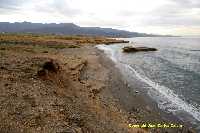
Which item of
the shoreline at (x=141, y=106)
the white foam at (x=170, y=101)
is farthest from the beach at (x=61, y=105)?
the white foam at (x=170, y=101)

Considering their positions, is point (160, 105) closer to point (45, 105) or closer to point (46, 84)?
point (46, 84)

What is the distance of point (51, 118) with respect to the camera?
56.1 ft

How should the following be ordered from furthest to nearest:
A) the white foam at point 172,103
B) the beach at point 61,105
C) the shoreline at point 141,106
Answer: the white foam at point 172,103, the shoreline at point 141,106, the beach at point 61,105

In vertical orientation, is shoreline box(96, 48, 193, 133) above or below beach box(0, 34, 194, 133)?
below

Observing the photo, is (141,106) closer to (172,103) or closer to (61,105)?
(172,103)

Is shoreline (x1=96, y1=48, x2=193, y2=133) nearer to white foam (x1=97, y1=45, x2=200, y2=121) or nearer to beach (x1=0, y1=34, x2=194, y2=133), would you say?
beach (x1=0, y1=34, x2=194, y2=133)

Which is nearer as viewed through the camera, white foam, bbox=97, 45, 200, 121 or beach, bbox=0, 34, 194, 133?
beach, bbox=0, 34, 194, 133

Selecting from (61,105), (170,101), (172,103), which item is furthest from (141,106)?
(61,105)

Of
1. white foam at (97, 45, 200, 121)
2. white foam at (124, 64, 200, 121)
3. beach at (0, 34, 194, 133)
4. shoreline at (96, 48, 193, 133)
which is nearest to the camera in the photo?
beach at (0, 34, 194, 133)

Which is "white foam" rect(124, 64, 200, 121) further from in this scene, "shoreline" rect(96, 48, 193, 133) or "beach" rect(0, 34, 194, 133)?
"beach" rect(0, 34, 194, 133)

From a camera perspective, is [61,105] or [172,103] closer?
[61,105]

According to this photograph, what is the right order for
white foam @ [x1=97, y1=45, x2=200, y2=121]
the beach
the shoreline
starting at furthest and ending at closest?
white foam @ [x1=97, y1=45, x2=200, y2=121]
the shoreline
the beach

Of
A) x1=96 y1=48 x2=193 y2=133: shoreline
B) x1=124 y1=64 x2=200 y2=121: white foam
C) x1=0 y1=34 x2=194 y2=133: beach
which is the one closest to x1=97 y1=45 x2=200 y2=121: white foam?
x1=124 y1=64 x2=200 y2=121: white foam

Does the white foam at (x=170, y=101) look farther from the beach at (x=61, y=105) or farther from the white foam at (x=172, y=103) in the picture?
the beach at (x=61, y=105)
